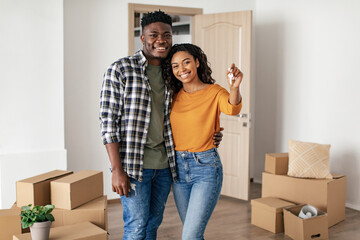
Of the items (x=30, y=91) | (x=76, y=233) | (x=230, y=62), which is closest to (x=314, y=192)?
(x=230, y=62)

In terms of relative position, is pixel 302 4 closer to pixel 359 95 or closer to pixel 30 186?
pixel 359 95

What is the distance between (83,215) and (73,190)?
0.55 feet

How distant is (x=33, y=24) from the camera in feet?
11.5

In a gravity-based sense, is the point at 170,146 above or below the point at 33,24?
below

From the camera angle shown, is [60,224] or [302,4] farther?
[302,4]

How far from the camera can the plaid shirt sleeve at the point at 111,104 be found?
1.79 meters

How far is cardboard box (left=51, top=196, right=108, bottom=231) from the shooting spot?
2.41 metres

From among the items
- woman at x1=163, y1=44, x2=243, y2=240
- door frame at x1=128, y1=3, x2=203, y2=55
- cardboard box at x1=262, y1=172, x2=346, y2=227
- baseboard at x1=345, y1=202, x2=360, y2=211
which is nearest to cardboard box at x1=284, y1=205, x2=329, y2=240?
cardboard box at x1=262, y1=172, x2=346, y2=227

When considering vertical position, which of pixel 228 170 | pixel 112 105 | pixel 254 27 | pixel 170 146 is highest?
pixel 254 27

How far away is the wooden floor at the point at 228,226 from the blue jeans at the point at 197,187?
1417 millimetres

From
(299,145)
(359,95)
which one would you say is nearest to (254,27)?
(359,95)

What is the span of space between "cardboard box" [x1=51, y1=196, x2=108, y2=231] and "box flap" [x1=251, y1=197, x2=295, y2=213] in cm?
152

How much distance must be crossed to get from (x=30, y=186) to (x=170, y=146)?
1.04 metres

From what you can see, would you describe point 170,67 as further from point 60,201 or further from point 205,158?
point 60,201
